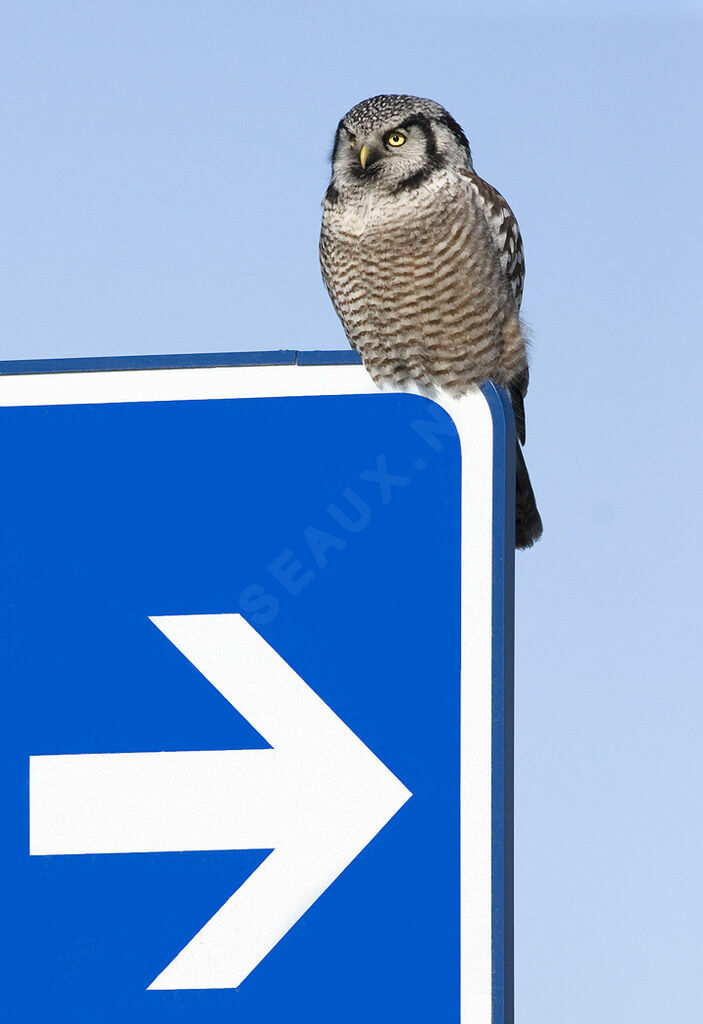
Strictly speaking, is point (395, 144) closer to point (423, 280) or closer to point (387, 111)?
point (387, 111)

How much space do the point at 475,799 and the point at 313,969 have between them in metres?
0.29

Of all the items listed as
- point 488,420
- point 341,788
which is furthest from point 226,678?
point 488,420

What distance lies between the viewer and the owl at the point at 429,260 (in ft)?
10.2

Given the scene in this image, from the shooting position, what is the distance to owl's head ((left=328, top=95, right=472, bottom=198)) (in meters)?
3.54

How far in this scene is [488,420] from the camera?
1.61 metres

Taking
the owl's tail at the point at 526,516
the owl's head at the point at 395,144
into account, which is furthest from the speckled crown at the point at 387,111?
the owl's tail at the point at 526,516

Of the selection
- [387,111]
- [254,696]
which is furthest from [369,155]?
[254,696]

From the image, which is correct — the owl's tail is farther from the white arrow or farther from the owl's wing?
the white arrow

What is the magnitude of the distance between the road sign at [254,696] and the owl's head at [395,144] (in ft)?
6.41

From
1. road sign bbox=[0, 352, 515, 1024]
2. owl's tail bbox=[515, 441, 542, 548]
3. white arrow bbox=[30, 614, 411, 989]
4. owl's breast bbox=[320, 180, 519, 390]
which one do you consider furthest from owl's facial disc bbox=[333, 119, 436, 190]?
white arrow bbox=[30, 614, 411, 989]

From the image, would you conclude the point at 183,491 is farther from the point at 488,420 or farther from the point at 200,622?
the point at 488,420

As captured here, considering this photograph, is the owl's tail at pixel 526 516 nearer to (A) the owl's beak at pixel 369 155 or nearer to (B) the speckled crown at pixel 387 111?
(A) the owl's beak at pixel 369 155

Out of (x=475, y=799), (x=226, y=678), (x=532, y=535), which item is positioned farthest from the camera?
(x=532, y=535)

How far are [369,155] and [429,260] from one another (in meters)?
0.54
